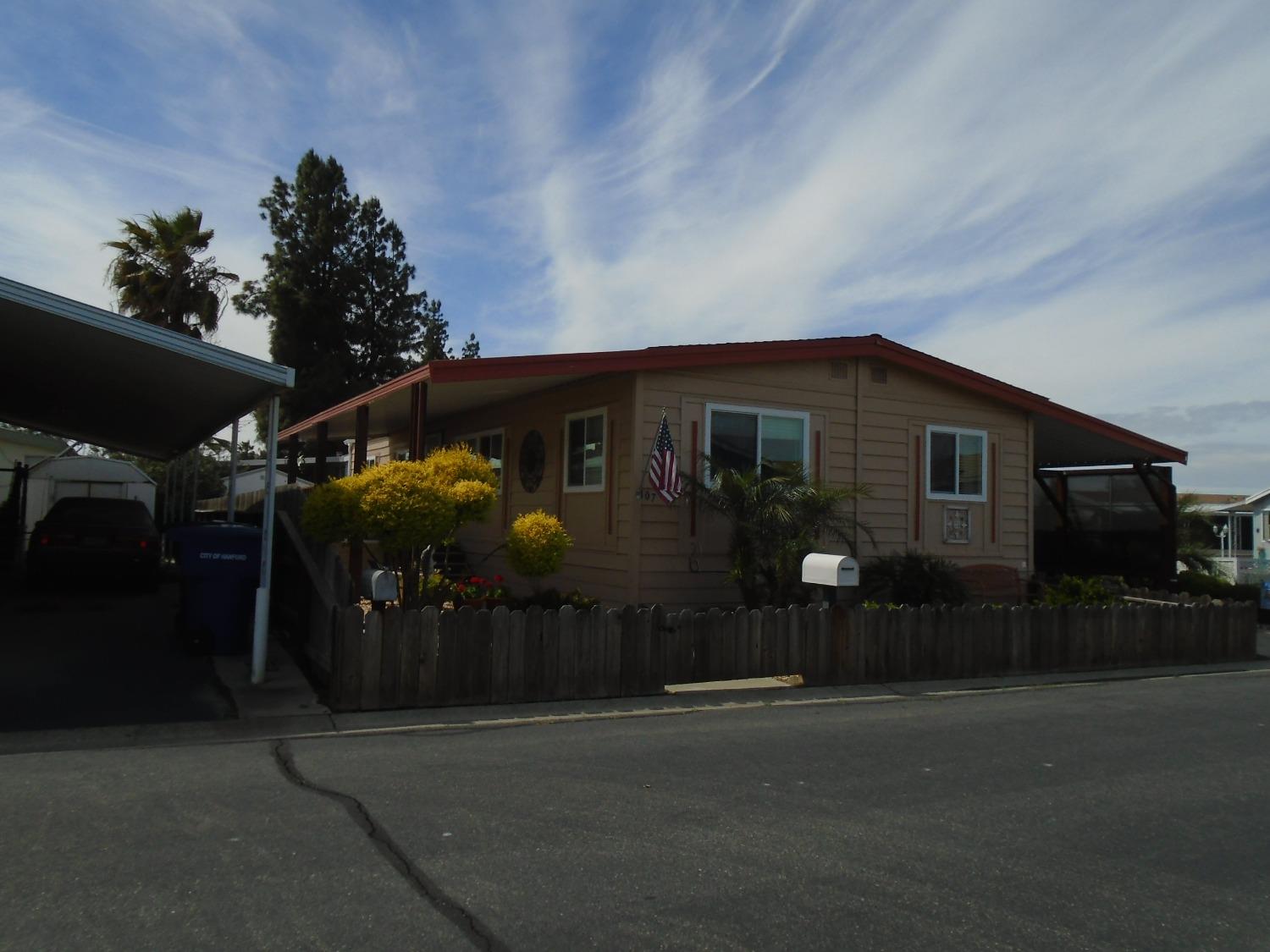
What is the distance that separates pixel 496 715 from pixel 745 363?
633cm

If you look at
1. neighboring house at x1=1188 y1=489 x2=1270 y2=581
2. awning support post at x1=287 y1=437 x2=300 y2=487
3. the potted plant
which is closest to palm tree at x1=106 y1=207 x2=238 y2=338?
awning support post at x1=287 y1=437 x2=300 y2=487

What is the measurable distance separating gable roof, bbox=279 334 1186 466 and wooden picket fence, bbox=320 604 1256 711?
3.41m

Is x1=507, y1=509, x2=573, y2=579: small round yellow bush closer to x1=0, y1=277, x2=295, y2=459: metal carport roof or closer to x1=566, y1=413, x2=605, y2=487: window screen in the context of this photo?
x1=0, y1=277, x2=295, y2=459: metal carport roof

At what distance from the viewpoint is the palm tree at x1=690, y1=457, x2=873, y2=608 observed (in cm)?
1128

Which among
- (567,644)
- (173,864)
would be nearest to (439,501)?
(567,644)

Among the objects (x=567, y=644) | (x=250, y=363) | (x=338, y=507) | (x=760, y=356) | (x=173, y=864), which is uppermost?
(x=760, y=356)

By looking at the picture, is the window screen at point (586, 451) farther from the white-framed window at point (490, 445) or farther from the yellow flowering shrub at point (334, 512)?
the yellow flowering shrub at point (334, 512)

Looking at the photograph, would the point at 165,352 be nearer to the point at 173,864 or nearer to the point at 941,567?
the point at 173,864

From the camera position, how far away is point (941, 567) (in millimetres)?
12898

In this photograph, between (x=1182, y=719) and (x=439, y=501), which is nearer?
(x=1182, y=719)

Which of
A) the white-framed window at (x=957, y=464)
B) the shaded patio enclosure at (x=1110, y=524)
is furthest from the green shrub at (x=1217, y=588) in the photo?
the white-framed window at (x=957, y=464)

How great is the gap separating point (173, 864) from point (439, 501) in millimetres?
5036

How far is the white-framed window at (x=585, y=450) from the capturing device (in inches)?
503

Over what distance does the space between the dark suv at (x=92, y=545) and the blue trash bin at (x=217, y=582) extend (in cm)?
612
